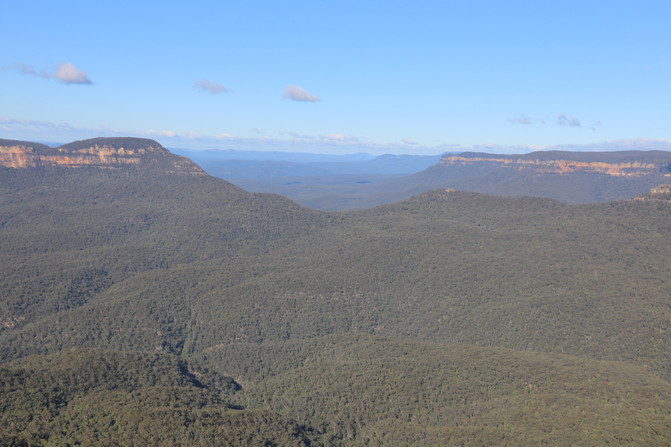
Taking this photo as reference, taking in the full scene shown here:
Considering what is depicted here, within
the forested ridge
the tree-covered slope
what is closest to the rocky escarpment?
the forested ridge

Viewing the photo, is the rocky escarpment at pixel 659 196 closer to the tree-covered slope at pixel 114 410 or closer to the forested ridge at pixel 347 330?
the forested ridge at pixel 347 330

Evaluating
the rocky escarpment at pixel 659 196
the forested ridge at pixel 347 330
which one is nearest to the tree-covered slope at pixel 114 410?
the forested ridge at pixel 347 330

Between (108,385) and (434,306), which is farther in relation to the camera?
(434,306)

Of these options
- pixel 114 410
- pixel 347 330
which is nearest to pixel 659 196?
pixel 347 330

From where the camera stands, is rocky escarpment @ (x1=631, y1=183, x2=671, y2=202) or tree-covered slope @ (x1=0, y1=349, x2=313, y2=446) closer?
tree-covered slope @ (x1=0, y1=349, x2=313, y2=446)

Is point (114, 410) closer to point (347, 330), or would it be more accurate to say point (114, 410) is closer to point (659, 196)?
point (347, 330)

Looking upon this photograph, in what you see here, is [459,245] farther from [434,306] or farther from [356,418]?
[356,418]

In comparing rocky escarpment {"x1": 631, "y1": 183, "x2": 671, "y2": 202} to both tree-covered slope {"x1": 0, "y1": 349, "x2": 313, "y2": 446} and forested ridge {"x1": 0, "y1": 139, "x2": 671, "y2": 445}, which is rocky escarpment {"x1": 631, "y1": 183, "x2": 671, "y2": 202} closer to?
forested ridge {"x1": 0, "y1": 139, "x2": 671, "y2": 445}

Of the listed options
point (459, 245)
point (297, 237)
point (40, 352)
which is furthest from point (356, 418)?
point (297, 237)
